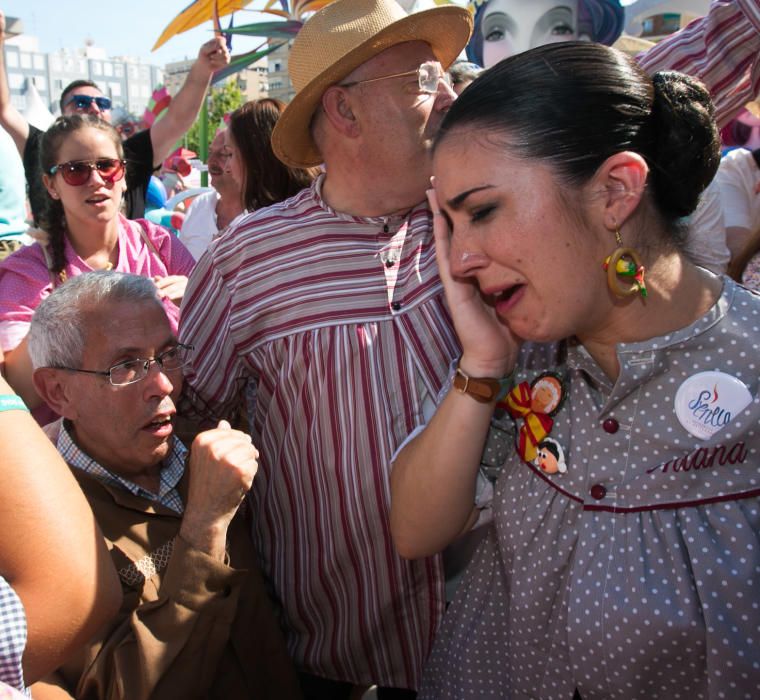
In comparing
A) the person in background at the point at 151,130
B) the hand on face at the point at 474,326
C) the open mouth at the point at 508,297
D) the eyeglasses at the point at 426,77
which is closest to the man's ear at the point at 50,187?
the person in background at the point at 151,130

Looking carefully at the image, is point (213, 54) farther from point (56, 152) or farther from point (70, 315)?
point (70, 315)

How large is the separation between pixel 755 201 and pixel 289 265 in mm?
2655

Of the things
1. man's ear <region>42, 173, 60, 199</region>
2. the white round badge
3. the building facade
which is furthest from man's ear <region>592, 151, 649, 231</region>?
the building facade

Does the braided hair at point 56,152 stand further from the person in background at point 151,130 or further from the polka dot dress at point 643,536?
the polka dot dress at point 643,536

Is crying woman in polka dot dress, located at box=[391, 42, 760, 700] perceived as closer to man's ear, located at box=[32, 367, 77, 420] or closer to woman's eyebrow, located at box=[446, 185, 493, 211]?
woman's eyebrow, located at box=[446, 185, 493, 211]

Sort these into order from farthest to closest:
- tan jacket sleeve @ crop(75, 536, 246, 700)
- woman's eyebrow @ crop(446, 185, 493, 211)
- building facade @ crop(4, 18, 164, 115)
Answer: building facade @ crop(4, 18, 164, 115)
tan jacket sleeve @ crop(75, 536, 246, 700)
woman's eyebrow @ crop(446, 185, 493, 211)

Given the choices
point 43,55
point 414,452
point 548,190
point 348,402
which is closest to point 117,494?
point 348,402

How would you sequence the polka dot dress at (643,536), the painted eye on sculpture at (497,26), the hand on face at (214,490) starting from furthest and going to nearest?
the painted eye on sculpture at (497,26) < the hand on face at (214,490) < the polka dot dress at (643,536)

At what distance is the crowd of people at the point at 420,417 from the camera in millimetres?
1417

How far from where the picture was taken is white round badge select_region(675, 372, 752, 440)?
4.67ft

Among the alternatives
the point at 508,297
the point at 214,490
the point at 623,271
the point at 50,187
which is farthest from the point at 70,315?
the point at 623,271

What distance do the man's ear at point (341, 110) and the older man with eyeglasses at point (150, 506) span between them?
76cm

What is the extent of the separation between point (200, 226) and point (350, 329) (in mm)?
3336

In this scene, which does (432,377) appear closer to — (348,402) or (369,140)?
(348,402)
